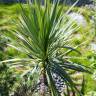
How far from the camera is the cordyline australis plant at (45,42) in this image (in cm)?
844

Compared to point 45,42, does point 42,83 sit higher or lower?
lower

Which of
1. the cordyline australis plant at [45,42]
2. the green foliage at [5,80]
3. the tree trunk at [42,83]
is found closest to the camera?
the cordyline australis plant at [45,42]

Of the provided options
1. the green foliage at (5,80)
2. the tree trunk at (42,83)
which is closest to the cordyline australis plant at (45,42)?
the tree trunk at (42,83)

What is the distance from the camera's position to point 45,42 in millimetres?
8555

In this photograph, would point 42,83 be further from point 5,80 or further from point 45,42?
point 45,42

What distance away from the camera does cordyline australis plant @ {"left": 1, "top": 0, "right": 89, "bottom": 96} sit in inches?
332

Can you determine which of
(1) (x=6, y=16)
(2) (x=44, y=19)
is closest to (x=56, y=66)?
(2) (x=44, y=19)

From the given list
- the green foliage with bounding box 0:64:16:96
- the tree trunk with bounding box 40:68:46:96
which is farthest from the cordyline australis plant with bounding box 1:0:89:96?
the green foliage with bounding box 0:64:16:96

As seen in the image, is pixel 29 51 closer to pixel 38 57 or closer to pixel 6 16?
pixel 38 57

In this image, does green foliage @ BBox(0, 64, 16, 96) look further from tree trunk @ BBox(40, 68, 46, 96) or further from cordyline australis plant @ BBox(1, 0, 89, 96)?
tree trunk @ BBox(40, 68, 46, 96)

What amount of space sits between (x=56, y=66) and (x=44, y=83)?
60 cm

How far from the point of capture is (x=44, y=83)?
8.95 meters

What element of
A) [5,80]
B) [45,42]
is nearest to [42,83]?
[5,80]

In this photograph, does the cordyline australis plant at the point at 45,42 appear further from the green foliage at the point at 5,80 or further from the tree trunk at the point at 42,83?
the green foliage at the point at 5,80
